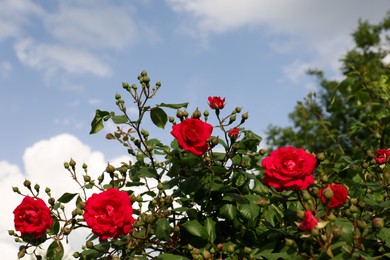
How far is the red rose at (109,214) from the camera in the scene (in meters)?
2.42

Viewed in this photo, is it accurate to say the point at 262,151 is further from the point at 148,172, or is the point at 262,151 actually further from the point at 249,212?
the point at 148,172

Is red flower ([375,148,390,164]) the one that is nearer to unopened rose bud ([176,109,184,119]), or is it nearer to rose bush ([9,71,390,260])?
rose bush ([9,71,390,260])

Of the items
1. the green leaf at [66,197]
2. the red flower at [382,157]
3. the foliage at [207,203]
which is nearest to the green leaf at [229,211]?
the foliage at [207,203]

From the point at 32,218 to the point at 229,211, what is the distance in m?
1.02

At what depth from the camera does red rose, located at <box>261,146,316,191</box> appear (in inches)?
90.7

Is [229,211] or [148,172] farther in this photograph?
[148,172]

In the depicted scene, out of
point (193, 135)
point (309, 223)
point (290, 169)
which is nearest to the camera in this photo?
point (309, 223)

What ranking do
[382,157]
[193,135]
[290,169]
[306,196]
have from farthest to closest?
[382,157], [193,135], [306,196], [290,169]

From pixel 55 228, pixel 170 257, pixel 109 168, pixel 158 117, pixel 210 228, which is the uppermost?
pixel 158 117

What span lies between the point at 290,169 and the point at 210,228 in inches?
26.3

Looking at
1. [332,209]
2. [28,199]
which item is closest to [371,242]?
[332,209]

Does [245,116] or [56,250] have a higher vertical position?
[245,116]

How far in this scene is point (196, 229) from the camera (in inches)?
108

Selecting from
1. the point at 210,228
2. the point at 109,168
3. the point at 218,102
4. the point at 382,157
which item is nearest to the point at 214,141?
the point at 218,102
